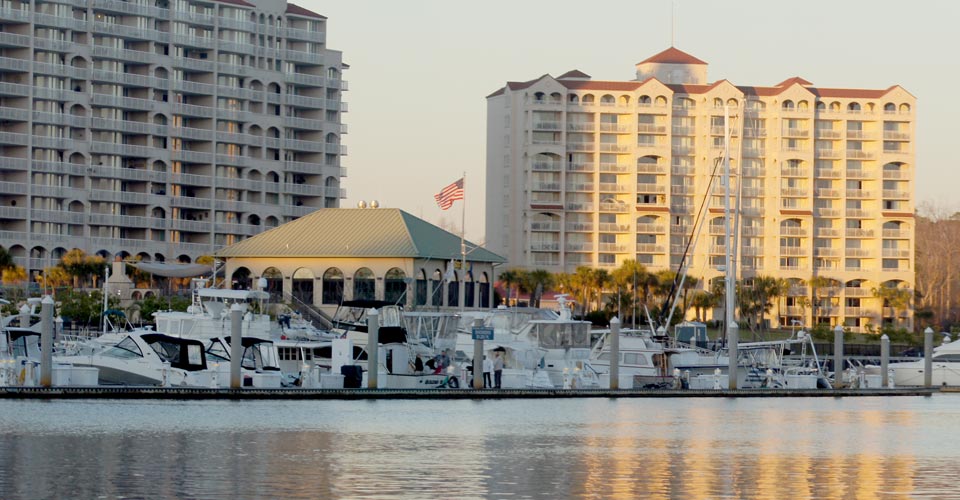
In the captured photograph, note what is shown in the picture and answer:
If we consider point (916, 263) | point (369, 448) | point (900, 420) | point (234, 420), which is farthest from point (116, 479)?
point (916, 263)

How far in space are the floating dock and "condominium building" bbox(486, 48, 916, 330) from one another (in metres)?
95.4

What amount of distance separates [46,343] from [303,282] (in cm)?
6215

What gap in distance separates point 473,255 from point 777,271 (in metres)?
59.7

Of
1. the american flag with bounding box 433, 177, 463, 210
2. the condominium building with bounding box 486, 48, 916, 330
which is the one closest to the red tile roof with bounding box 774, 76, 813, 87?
the condominium building with bounding box 486, 48, 916, 330

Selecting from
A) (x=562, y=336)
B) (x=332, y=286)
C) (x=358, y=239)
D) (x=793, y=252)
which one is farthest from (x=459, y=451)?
(x=793, y=252)

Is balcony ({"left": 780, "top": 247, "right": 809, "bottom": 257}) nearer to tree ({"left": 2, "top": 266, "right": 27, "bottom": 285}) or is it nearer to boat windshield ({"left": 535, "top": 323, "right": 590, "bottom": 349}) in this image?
tree ({"left": 2, "top": 266, "right": 27, "bottom": 285})

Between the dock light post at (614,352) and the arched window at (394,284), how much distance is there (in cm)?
4900

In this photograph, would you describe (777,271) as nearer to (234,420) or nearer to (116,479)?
(234,420)

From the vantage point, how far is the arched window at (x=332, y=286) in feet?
375

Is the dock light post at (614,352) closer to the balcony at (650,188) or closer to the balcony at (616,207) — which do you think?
the balcony at (616,207)

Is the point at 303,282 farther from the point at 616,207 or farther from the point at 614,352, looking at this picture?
the point at 616,207

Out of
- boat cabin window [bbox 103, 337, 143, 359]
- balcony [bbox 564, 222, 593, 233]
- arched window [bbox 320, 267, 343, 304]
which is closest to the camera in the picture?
boat cabin window [bbox 103, 337, 143, 359]

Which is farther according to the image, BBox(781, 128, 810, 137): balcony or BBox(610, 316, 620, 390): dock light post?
BBox(781, 128, 810, 137): balcony

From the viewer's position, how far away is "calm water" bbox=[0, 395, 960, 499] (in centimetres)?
3148
